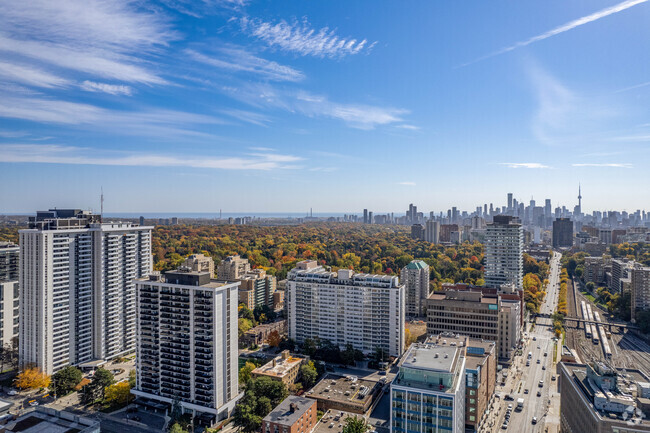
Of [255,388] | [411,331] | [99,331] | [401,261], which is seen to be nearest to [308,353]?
[255,388]

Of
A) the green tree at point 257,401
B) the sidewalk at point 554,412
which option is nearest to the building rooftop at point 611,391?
the sidewalk at point 554,412

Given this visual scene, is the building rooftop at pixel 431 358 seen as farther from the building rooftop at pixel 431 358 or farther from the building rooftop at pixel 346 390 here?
the building rooftop at pixel 346 390

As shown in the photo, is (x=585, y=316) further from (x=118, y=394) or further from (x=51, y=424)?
(x=51, y=424)

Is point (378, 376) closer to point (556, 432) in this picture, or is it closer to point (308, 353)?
point (308, 353)

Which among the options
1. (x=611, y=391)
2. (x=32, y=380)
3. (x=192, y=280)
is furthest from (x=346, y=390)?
(x=32, y=380)

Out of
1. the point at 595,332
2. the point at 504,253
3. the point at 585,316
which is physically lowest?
the point at 595,332

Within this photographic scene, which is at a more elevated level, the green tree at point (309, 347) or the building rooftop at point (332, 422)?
the green tree at point (309, 347)
